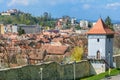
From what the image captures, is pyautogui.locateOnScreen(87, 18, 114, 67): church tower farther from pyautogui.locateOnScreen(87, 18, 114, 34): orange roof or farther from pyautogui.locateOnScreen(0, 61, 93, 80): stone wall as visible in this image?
pyautogui.locateOnScreen(0, 61, 93, 80): stone wall

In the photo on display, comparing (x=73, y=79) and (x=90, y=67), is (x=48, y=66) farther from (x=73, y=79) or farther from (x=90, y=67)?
(x=90, y=67)

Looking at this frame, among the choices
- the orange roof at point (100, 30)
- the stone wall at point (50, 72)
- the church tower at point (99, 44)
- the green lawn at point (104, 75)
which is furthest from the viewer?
the orange roof at point (100, 30)

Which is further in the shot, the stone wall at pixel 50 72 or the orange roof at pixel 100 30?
the orange roof at pixel 100 30

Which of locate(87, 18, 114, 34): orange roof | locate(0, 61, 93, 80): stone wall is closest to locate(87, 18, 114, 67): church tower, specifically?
locate(87, 18, 114, 34): orange roof

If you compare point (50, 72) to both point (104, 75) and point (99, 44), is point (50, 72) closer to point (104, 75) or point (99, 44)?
point (104, 75)

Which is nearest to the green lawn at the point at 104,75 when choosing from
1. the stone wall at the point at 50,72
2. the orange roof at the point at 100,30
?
the stone wall at the point at 50,72

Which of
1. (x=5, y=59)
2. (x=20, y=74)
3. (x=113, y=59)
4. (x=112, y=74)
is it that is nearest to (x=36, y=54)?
(x=5, y=59)

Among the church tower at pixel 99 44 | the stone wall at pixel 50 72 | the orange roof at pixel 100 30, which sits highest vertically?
the orange roof at pixel 100 30

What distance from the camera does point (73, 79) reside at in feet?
89.0

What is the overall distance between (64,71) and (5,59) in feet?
70.0

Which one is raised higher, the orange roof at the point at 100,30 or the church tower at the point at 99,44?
the orange roof at the point at 100,30

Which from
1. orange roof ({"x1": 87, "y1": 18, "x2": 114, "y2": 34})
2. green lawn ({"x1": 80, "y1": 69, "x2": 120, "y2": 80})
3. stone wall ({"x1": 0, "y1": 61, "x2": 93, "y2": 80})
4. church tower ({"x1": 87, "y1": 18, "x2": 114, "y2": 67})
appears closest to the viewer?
stone wall ({"x1": 0, "y1": 61, "x2": 93, "y2": 80})

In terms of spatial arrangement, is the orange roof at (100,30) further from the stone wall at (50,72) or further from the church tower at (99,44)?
the stone wall at (50,72)

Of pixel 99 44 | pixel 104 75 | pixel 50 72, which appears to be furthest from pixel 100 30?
pixel 50 72
